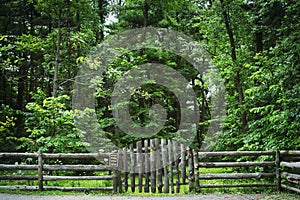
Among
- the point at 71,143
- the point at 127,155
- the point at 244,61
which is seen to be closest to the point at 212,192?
the point at 127,155

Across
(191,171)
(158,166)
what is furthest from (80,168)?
(191,171)

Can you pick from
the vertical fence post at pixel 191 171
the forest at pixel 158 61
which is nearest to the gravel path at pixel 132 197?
the vertical fence post at pixel 191 171

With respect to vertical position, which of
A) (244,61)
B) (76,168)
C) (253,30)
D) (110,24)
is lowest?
Result: (76,168)

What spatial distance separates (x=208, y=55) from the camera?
789 inches

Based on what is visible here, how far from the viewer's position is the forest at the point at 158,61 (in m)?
10.1

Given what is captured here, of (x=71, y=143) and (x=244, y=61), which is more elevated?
(x=244, y=61)

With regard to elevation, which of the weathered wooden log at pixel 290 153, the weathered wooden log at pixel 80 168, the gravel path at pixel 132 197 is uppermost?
the weathered wooden log at pixel 290 153

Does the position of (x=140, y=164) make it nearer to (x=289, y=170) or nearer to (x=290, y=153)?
(x=290, y=153)

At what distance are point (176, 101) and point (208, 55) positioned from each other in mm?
3385

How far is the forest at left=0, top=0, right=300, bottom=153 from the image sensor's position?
33.1ft

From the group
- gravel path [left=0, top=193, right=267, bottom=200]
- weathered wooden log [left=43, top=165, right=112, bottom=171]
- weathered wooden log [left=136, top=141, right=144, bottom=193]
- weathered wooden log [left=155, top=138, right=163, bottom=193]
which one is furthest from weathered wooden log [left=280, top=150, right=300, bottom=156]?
weathered wooden log [left=43, top=165, right=112, bottom=171]

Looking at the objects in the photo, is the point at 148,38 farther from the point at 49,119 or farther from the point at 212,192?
the point at 212,192

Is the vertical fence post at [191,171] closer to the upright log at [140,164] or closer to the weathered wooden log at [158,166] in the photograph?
the weathered wooden log at [158,166]

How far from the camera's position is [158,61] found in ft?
58.5
